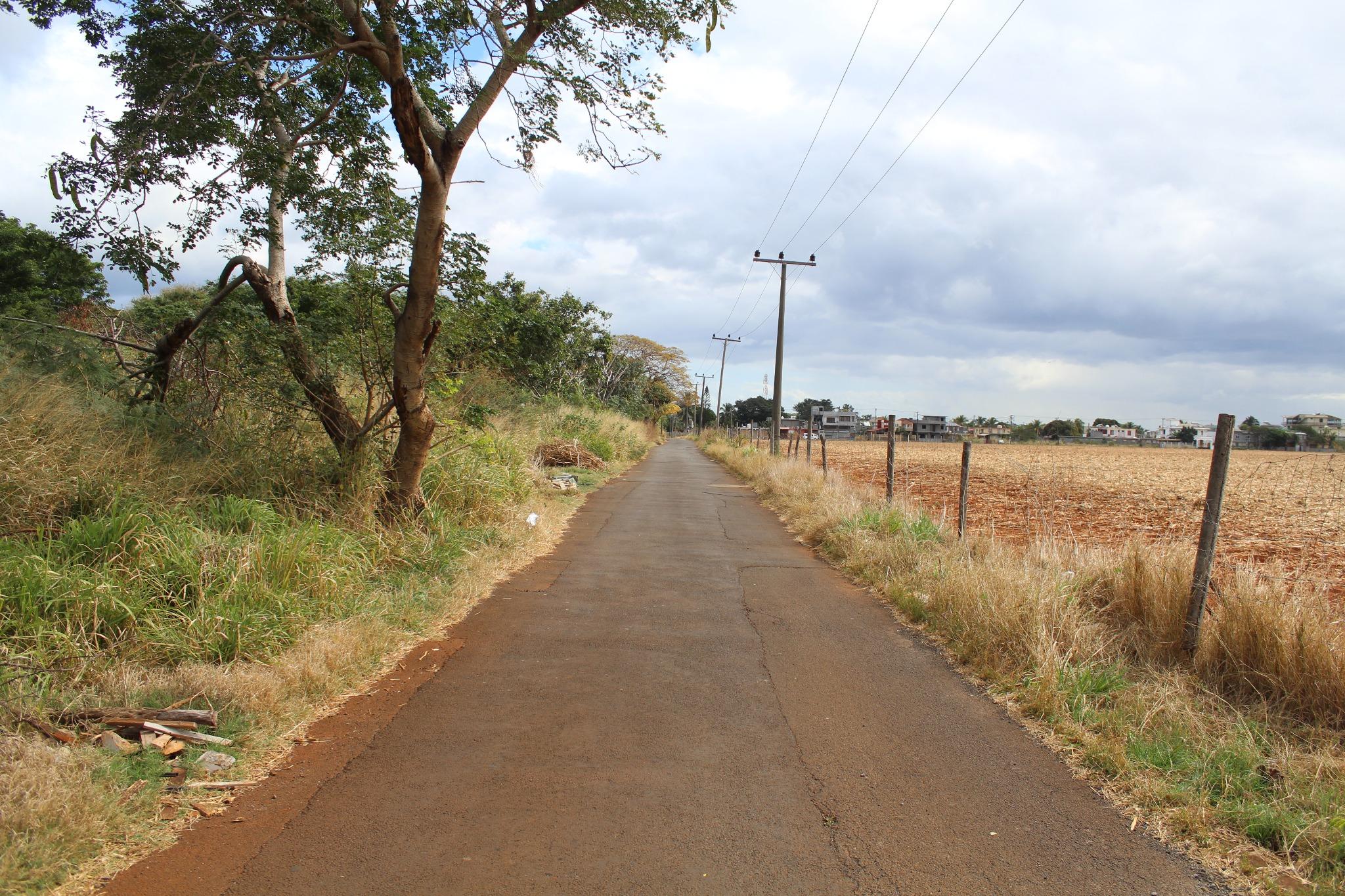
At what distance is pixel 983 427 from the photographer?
73562 mm

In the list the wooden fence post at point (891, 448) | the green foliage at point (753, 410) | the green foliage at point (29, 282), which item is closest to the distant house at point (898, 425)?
the wooden fence post at point (891, 448)

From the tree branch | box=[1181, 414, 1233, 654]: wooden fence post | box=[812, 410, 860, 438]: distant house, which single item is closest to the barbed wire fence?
box=[1181, 414, 1233, 654]: wooden fence post

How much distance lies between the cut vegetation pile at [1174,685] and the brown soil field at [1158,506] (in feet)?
2.01

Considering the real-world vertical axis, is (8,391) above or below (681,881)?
above

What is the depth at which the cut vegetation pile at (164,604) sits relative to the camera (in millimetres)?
3197

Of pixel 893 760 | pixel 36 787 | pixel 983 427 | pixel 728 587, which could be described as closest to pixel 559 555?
pixel 728 587

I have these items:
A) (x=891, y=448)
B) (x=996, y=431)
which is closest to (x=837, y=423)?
(x=996, y=431)

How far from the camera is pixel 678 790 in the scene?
3.62 metres

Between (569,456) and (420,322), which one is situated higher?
(420,322)

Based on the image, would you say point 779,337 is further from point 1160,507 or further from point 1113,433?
point 1113,433

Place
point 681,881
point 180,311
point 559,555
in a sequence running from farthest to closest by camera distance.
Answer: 1. point 180,311
2. point 559,555
3. point 681,881

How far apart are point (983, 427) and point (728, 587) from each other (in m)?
71.8

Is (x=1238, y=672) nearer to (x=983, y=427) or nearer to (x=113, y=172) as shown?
(x=113, y=172)

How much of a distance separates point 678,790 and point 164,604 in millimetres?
3485
